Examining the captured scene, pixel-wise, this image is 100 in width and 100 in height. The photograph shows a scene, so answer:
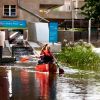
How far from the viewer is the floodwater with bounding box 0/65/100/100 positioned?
2275cm

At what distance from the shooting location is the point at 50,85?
89.9 feet

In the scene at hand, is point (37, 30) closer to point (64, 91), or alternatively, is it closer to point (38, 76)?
point (38, 76)

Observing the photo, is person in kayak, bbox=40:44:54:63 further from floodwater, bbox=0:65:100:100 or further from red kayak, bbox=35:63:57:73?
floodwater, bbox=0:65:100:100

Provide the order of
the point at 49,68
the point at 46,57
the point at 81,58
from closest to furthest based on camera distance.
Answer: the point at 49,68
the point at 46,57
the point at 81,58

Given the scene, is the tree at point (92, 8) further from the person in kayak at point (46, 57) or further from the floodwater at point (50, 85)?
the person in kayak at point (46, 57)

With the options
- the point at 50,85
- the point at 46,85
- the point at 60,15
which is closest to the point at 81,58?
the point at 50,85

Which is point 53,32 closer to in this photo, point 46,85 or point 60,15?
point 46,85

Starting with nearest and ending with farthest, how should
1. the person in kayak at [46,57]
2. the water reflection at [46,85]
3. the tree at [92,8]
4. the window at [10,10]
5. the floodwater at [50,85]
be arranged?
the water reflection at [46,85]
the floodwater at [50,85]
the person in kayak at [46,57]
the tree at [92,8]
the window at [10,10]

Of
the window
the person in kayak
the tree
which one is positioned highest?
the tree

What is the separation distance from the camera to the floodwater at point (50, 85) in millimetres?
22750

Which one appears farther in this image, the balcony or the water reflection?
the balcony

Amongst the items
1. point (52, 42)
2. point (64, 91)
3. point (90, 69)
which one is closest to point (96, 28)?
point (52, 42)

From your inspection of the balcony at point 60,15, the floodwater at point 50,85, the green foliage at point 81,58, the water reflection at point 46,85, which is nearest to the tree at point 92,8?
the green foliage at point 81,58

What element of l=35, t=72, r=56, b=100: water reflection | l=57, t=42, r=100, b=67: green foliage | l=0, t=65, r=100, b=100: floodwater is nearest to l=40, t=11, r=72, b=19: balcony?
l=57, t=42, r=100, b=67: green foliage
